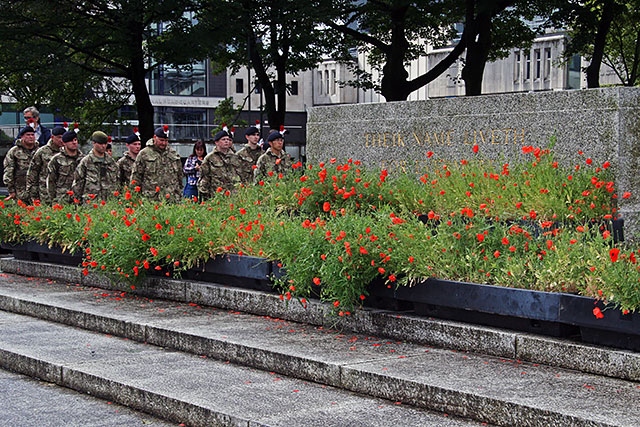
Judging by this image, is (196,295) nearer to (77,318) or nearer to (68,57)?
(77,318)

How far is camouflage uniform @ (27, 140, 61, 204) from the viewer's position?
52.3ft

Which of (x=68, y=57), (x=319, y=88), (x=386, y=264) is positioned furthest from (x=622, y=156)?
(x=319, y=88)

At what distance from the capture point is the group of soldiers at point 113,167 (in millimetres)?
15094

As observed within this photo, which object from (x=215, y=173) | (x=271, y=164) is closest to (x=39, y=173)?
(x=215, y=173)

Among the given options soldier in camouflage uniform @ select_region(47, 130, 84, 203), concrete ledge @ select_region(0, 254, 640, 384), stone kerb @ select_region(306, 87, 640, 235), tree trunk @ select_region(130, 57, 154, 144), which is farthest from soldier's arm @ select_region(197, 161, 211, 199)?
tree trunk @ select_region(130, 57, 154, 144)

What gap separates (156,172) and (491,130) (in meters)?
5.77

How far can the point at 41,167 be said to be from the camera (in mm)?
16062

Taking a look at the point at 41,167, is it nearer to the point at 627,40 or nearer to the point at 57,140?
the point at 57,140

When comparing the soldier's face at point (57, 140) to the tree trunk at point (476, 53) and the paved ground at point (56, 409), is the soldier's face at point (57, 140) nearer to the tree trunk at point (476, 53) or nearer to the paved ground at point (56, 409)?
the paved ground at point (56, 409)

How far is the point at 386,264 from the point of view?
7.81 metres

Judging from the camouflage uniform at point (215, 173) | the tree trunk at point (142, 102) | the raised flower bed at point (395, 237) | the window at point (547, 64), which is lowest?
the raised flower bed at point (395, 237)

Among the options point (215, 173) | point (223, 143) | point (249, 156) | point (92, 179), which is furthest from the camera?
point (249, 156)

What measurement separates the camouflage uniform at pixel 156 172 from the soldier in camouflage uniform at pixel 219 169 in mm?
684

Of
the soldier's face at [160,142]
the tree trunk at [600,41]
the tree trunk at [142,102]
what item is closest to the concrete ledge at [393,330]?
the soldier's face at [160,142]
